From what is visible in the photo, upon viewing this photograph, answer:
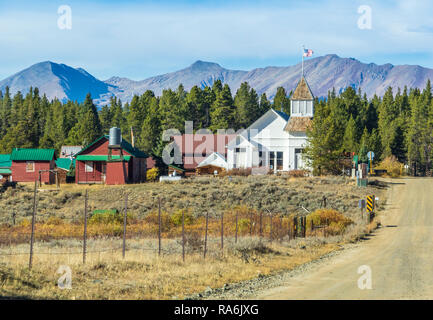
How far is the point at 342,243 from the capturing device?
3003 cm

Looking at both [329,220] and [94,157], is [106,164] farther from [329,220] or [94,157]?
[329,220]

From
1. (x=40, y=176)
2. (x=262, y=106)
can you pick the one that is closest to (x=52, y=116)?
(x=262, y=106)

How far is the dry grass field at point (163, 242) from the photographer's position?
50.0 feet

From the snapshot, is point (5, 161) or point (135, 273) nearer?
point (135, 273)

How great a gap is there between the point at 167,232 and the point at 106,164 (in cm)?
2755

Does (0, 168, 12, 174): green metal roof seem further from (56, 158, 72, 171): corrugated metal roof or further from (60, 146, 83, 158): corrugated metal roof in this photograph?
(60, 146, 83, 158): corrugated metal roof

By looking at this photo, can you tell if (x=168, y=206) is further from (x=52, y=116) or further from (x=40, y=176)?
(x=52, y=116)

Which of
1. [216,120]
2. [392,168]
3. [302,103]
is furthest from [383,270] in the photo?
[216,120]

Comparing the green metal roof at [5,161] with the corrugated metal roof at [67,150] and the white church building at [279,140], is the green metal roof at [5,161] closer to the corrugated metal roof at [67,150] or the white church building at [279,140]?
the corrugated metal roof at [67,150]

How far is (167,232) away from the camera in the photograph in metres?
33.1

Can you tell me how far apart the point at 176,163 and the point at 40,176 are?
1067 inches

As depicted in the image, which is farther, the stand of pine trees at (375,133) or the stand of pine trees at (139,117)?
the stand of pine trees at (139,117)

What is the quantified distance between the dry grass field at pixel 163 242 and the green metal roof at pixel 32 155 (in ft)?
19.6

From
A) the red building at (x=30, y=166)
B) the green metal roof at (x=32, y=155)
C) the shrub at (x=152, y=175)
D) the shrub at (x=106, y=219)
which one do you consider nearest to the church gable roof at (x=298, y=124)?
the shrub at (x=152, y=175)
